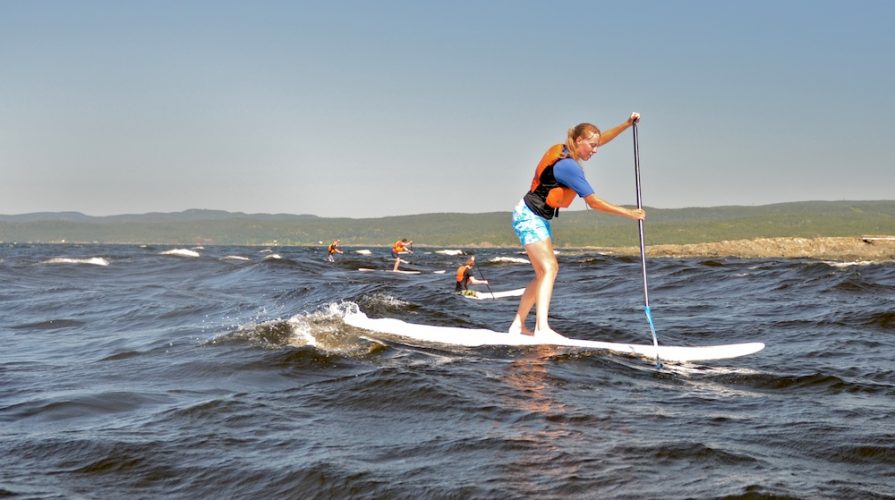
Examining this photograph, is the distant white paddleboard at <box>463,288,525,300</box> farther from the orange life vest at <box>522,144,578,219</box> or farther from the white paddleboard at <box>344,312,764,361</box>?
the orange life vest at <box>522,144,578,219</box>

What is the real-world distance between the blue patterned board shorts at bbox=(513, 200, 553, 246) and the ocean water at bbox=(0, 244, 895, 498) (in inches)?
57.4

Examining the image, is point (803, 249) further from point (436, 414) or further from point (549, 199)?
point (436, 414)

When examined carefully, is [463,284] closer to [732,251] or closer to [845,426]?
[845,426]

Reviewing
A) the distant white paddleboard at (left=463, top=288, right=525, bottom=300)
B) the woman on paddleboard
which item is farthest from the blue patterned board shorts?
the distant white paddleboard at (left=463, top=288, right=525, bottom=300)

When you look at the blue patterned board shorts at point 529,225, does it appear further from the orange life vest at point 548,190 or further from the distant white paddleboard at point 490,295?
the distant white paddleboard at point 490,295

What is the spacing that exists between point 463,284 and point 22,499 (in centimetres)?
1889

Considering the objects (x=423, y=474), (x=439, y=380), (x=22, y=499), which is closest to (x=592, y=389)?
(x=439, y=380)

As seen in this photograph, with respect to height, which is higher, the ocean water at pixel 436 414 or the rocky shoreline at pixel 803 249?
the ocean water at pixel 436 414

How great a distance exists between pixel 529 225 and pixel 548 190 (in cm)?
52

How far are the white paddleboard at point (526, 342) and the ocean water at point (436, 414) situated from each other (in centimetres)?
37

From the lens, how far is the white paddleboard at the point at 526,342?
9.75 m

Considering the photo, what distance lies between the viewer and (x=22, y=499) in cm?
466

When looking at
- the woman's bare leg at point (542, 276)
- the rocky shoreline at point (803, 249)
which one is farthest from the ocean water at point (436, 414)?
the rocky shoreline at point (803, 249)

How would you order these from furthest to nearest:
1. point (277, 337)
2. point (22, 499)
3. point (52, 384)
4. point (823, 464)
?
point (277, 337) → point (52, 384) → point (823, 464) → point (22, 499)
